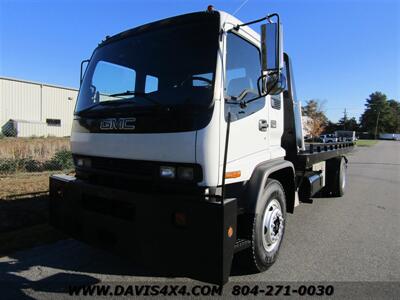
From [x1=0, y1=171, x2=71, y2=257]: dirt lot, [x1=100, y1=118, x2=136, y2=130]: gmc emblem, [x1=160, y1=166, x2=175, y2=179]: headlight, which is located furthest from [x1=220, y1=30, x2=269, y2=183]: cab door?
[x1=0, y1=171, x2=71, y2=257]: dirt lot

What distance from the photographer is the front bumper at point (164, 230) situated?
9.17 ft

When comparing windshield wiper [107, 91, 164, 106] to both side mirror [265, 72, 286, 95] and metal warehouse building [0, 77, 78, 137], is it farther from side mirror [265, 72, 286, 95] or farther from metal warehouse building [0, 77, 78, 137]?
metal warehouse building [0, 77, 78, 137]

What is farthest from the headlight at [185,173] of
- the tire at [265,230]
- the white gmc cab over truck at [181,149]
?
the tire at [265,230]

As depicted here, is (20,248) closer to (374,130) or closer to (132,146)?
(132,146)

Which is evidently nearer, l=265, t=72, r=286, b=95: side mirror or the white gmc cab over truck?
the white gmc cab over truck

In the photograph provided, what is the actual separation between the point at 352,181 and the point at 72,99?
31714 mm

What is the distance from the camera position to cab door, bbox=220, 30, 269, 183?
329cm

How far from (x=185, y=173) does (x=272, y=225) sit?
1.36 meters

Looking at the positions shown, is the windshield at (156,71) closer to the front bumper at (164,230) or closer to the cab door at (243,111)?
the cab door at (243,111)

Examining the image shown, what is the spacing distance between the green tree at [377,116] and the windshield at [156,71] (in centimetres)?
11050

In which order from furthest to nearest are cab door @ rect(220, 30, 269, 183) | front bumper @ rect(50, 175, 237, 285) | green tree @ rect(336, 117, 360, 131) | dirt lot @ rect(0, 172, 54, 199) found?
green tree @ rect(336, 117, 360, 131) → dirt lot @ rect(0, 172, 54, 199) → cab door @ rect(220, 30, 269, 183) → front bumper @ rect(50, 175, 237, 285)

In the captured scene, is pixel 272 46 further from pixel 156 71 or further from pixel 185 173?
pixel 185 173

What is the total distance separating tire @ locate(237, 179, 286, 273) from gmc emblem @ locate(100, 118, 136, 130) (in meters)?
1.41

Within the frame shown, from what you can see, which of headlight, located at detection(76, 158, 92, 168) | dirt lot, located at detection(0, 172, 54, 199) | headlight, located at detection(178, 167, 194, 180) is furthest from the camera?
dirt lot, located at detection(0, 172, 54, 199)
